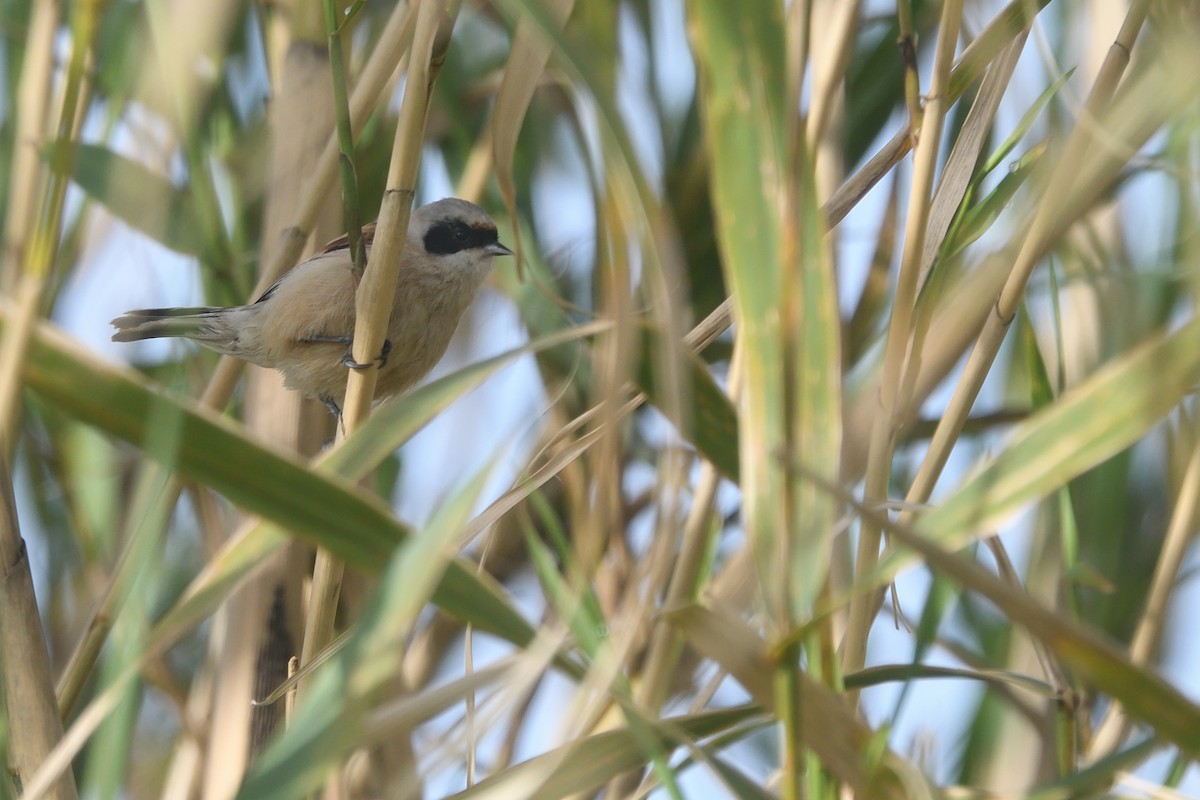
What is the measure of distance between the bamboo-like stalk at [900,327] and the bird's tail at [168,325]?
6.38 feet

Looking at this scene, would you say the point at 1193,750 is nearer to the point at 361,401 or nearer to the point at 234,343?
the point at 361,401

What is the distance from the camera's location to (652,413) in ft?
9.84

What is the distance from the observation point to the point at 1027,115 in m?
1.57

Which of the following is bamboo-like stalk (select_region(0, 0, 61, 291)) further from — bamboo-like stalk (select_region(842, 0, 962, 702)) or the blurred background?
bamboo-like stalk (select_region(842, 0, 962, 702))

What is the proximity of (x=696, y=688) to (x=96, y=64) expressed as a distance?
179cm

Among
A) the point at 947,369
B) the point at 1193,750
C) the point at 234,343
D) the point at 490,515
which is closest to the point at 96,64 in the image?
the point at 234,343

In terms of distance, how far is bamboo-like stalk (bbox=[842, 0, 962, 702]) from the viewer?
1.44m

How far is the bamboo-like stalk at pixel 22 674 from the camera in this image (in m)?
1.39

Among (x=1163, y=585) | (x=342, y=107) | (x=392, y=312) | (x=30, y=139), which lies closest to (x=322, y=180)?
(x=30, y=139)

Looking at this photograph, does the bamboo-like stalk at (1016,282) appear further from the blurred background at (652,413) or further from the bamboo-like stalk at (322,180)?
the bamboo-like stalk at (322,180)

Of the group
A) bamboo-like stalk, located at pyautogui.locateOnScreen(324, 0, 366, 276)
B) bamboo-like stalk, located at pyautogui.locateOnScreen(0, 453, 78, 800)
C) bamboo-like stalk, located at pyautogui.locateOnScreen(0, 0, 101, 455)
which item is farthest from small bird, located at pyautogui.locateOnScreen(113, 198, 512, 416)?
bamboo-like stalk, located at pyautogui.locateOnScreen(0, 453, 78, 800)

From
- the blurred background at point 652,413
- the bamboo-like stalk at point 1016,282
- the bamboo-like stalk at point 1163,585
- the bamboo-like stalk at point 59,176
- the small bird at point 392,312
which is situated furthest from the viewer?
the small bird at point 392,312

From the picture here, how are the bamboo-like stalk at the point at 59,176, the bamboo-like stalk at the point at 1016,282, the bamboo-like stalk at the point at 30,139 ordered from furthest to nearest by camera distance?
1. the bamboo-like stalk at the point at 30,139
2. the bamboo-like stalk at the point at 59,176
3. the bamboo-like stalk at the point at 1016,282

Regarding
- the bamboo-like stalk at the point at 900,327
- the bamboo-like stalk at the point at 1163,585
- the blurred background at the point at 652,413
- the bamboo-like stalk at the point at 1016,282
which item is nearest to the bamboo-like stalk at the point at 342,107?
the blurred background at the point at 652,413
